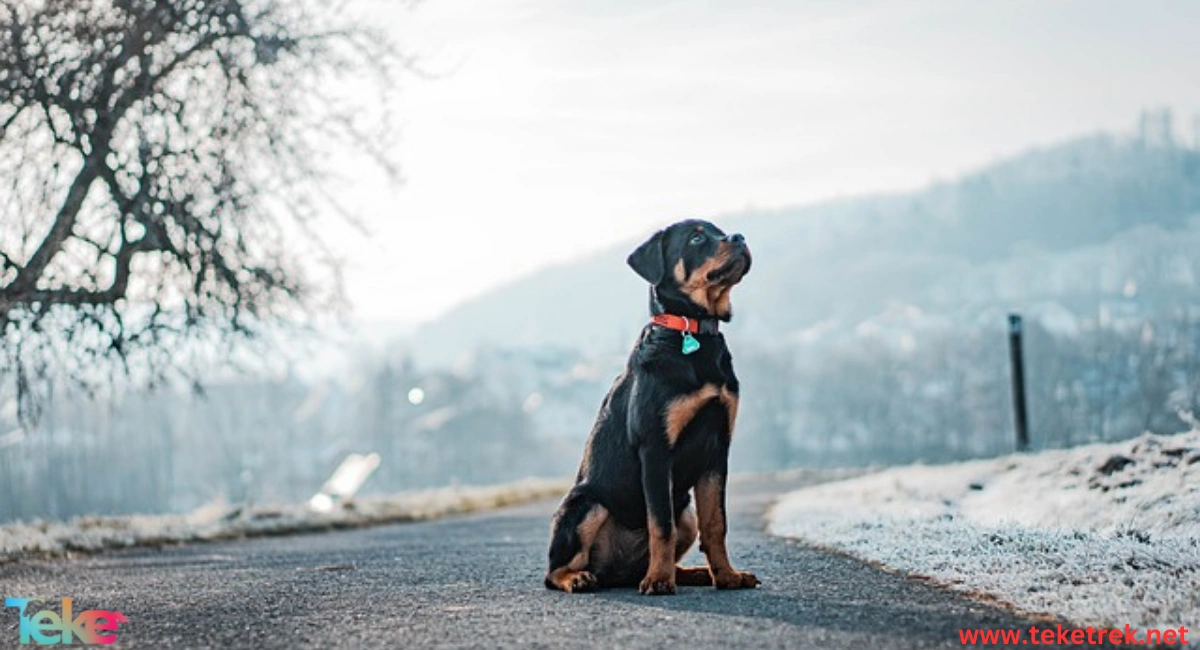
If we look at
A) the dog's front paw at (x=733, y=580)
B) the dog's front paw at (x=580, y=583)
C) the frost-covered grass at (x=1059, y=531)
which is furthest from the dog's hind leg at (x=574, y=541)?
the frost-covered grass at (x=1059, y=531)

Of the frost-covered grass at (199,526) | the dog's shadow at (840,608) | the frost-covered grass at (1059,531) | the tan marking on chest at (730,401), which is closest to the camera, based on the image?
the dog's shadow at (840,608)

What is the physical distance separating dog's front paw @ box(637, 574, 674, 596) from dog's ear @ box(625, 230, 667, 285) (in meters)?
1.51

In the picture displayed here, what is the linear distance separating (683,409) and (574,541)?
1.00 metres

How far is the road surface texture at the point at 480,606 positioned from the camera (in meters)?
4.64

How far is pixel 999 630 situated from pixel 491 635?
192 centimetres

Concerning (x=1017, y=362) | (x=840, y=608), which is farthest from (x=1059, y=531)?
(x=1017, y=362)

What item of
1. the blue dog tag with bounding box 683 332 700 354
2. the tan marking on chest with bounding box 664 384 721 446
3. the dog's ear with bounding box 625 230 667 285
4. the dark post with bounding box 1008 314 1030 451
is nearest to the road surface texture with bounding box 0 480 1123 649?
the tan marking on chest with bounding box 664 384 721 446

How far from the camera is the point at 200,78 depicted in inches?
541

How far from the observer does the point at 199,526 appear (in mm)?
14570

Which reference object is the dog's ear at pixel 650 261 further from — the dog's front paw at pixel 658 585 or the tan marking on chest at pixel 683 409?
the dog's front paw at pixel 658 585

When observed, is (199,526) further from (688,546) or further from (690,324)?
(690,324)

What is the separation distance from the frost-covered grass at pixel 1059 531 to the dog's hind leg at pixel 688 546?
1.11m

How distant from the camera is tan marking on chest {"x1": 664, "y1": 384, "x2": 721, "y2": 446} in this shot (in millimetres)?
5949

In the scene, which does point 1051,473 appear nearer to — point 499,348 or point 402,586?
point 402,586
